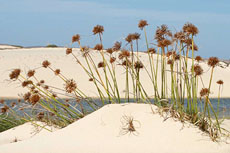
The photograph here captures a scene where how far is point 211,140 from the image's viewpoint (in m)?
3.33

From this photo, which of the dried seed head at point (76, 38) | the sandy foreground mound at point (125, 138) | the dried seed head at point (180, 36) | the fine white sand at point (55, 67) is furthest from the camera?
the fine white sand at point (55, 67)

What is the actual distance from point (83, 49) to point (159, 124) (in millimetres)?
1421

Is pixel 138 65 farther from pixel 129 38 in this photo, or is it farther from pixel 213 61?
pixel 213 61

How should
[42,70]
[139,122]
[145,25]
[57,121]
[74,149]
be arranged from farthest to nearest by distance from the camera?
[42,70]
[57,121]
[145,25]
[139,122]
[74,149]

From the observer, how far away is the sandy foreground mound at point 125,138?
324 cm

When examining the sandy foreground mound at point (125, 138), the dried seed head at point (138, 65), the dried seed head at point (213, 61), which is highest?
the dried seed head at point (213, 61)

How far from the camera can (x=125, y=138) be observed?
11.1 ft

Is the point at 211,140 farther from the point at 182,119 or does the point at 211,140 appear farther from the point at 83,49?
the point at 83,49

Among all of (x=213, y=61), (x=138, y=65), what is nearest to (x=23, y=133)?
(x=138, y=65)

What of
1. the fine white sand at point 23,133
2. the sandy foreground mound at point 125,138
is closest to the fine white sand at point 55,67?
the fine white sand at point 23,133

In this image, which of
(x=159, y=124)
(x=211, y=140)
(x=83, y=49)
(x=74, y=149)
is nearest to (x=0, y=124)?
(x=83, y=49)

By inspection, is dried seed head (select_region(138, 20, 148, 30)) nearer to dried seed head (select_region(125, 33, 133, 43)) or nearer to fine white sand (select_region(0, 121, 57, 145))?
dried seed head (select_region(125, 33, 133, 43))

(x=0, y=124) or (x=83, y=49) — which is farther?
(x=0, y=124)

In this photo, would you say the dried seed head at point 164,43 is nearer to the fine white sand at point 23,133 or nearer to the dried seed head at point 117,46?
the dried seed head at point 117,46
